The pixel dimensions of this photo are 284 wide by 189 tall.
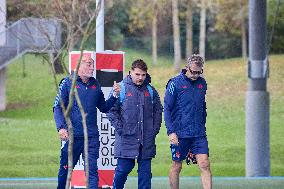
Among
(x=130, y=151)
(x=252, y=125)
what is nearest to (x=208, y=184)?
(x=130, y=151)

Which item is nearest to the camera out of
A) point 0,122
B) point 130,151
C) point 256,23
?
point 130,151

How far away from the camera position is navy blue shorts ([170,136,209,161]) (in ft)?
40.0

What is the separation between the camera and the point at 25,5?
2248cm

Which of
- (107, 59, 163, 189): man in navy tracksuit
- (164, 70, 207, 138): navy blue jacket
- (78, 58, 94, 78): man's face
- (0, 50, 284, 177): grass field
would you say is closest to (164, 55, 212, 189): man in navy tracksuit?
(164, 70, 207, 138): navy blue jacket

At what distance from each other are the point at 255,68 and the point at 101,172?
419 cm

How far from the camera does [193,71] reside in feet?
39.5

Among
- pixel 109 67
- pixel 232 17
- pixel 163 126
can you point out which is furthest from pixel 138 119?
pixel 232 17

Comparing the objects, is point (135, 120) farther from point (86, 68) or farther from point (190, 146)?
point (190, 146)

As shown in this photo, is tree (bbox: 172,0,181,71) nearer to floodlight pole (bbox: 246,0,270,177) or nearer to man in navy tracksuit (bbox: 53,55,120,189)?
floodlight pole (bbox: 246,0,270,177)

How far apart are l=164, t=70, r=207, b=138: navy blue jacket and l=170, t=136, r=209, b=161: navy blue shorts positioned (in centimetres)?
8

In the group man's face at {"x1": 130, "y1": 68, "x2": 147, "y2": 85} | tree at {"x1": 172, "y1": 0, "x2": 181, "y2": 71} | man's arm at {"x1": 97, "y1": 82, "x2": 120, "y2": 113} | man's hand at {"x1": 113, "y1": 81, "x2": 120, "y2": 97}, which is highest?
tree at {"x1": 172, "y1": 0, "x2": 181, "y2": 71}

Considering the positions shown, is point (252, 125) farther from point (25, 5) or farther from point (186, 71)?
point (25, 5)

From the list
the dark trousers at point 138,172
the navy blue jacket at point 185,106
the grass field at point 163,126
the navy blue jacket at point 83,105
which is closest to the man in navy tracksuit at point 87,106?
the navy blue jacket at point 83,105

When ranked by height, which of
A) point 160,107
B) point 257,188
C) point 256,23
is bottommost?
point 257,188
